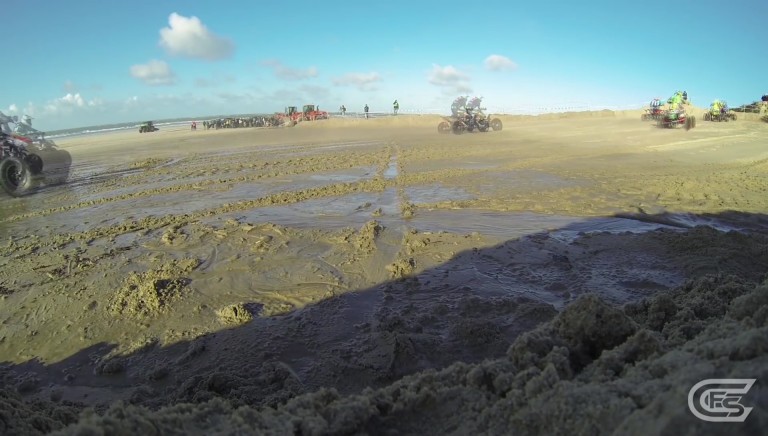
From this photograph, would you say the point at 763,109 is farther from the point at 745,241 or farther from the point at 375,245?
the point at 375,245

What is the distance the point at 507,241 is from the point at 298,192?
5169 mm

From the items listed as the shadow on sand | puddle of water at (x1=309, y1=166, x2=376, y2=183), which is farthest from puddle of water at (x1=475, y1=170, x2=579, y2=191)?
Answer: the shadow on sand

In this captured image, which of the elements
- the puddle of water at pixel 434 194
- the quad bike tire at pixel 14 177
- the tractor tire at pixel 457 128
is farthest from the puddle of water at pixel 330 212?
the tractor tire at pixel 457 128

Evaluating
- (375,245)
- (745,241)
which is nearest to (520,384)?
(375,245)

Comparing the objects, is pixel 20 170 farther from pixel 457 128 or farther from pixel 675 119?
pixel 675 119

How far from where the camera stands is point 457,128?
81.3 feet

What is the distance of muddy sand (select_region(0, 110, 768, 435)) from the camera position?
173 cm

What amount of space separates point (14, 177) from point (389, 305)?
12.6 m

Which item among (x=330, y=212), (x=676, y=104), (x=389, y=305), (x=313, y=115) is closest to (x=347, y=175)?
(x=330, y=212)

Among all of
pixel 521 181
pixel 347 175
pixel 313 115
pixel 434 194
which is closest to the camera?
pixel 434 194

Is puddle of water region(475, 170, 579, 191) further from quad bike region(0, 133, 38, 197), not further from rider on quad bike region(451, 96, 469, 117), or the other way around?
rider on quad bike region(451, 96, 469, 117)

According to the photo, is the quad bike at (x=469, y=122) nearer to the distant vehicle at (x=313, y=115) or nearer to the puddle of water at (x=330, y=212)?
the puddle of water at (x=330, y=212)

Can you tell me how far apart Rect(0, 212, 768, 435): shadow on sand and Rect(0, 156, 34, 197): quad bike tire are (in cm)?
1016

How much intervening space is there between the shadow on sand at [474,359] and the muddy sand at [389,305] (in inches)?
0.5
